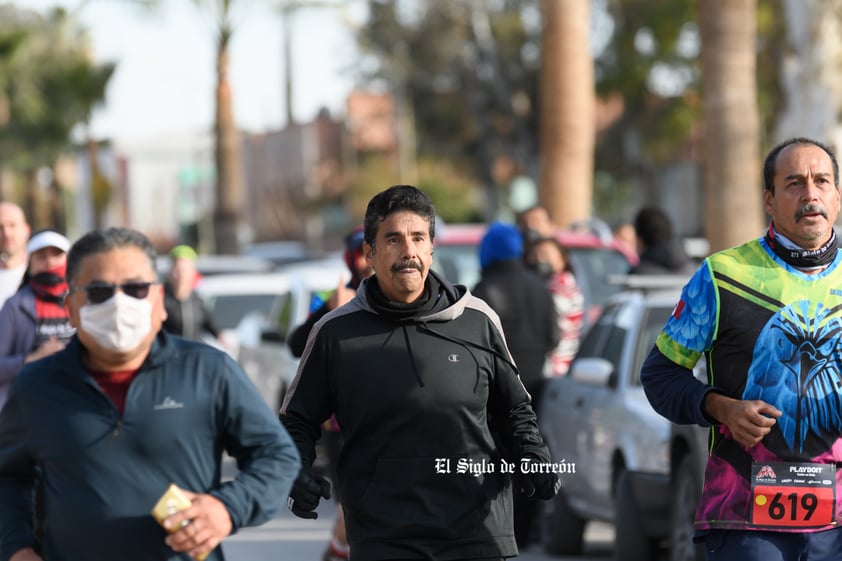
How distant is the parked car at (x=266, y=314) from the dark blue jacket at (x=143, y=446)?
991 centimetres

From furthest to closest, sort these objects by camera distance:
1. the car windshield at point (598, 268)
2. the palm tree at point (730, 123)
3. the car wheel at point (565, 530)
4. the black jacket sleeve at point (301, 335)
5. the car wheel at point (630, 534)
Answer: the palm tree at point (730, 123), the car windshield at point (598, 268), the car wheel at point (565, 530), the car wheel at point (630, 534), the black jacket sleeve at point (301, 335)

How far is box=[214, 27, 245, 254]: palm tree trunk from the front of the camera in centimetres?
3488

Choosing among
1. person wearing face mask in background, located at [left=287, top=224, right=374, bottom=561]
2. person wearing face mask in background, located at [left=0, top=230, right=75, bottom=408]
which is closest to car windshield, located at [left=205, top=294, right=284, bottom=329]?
person wearing face mask in background, located at [left=287, top=224, right=374, bottom=561]

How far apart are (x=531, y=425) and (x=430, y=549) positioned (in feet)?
1.73

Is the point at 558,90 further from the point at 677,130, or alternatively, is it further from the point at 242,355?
the point at 677,130

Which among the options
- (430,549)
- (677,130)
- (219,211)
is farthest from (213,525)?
(677,130)

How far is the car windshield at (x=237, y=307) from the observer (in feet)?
68.2

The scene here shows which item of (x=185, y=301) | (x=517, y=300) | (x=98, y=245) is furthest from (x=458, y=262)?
(x=98, y=245)

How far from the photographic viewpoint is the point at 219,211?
3706cm

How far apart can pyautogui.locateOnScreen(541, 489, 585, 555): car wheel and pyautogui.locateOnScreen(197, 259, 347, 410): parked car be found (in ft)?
11.3

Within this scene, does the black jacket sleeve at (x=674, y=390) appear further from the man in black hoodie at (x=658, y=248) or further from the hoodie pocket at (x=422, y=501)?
the man in black hoodie at (x=658, y=248)

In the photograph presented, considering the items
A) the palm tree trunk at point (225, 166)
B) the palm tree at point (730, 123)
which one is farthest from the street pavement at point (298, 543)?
the palm tree trunk at point (225, 166)

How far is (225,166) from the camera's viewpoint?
36.1m

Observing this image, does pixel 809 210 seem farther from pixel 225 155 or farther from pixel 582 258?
pixel 225 155
